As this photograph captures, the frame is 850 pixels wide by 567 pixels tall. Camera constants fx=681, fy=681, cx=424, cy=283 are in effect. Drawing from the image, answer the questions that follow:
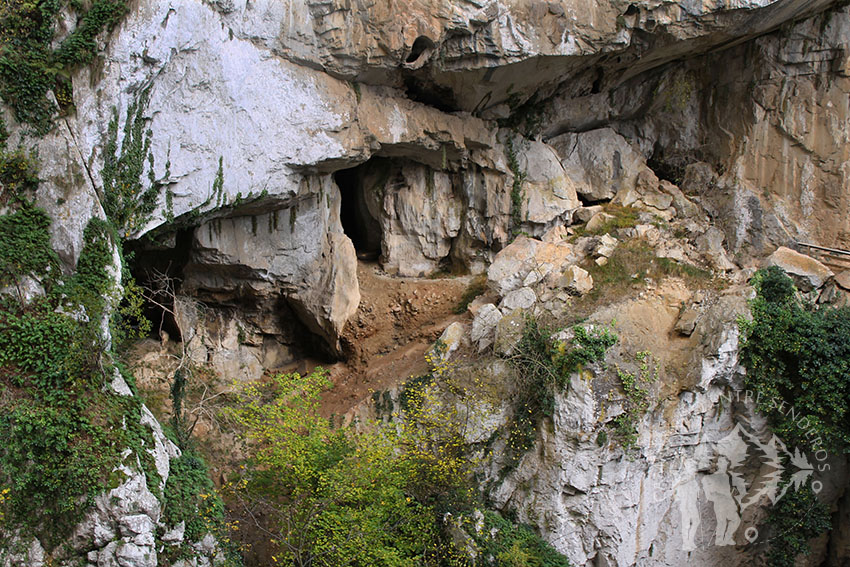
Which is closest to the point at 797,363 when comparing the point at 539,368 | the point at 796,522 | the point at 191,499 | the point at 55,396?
the point at 796,522

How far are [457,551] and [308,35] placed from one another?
839cm

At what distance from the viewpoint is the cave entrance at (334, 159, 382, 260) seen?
14797 millimetres

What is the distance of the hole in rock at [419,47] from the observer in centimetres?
1133

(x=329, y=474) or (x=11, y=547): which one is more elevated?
(x=329, y=474)

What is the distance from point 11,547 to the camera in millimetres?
7992

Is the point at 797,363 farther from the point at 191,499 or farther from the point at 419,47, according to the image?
the point at 191,499

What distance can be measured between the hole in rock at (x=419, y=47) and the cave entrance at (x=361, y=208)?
311 centimetres

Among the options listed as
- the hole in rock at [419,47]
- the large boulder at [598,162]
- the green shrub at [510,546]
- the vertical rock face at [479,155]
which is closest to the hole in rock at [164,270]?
the vertical rock face at [479,155]

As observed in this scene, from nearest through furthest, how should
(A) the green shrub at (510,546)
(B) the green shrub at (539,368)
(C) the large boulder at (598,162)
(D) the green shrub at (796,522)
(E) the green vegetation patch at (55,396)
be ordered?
(E) the green vegetation patch at (55,396) < (A) the green shrub at (510,546) < (B) the green shrub at (539,368) < (D) the green shrub at (796,522) < (C) the large boulder at (598,162)

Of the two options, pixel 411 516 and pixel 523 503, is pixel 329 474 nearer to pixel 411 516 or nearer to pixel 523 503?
pixel 411 516

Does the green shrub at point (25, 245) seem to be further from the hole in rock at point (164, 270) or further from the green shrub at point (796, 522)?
the green shrub at point (796, 522)

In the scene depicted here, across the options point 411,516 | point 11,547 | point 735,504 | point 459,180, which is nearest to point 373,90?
point 459,180

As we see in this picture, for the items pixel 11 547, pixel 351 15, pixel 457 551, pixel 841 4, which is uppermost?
pixel 841 4

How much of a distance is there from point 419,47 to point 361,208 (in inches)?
183
